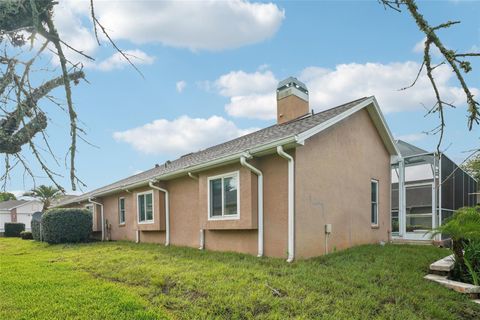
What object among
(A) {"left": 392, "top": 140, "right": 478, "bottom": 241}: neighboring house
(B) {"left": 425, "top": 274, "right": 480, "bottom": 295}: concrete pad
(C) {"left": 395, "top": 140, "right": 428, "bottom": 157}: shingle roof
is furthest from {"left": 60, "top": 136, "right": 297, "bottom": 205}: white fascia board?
(C) {"left": 395, "top": 140, "right": 428, "bottom": 157}: shingle roof

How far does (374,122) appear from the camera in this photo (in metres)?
11.6

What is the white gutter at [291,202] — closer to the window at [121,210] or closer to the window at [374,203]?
the window at [374,203]

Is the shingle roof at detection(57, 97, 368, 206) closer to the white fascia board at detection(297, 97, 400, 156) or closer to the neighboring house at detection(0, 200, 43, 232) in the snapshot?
the white fascia board at detection(297, 97, 400, 156)

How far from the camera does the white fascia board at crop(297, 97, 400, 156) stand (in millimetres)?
8165

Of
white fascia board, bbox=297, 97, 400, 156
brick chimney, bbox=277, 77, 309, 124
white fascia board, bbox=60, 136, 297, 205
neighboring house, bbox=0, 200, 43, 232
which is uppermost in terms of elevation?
brick chimney, bbox=277, 77, 309, 124

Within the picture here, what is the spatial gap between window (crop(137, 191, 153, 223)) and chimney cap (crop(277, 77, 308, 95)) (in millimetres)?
6349

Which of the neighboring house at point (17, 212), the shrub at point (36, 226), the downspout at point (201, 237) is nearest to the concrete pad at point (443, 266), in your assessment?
the downspout at point (201, 237)

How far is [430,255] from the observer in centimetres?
881

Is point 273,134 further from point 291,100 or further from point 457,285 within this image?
point 457,285

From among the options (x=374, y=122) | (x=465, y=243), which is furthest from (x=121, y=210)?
(x=465, y=243)

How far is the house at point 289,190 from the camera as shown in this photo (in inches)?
322

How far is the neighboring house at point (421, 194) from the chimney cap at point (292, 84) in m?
4.64

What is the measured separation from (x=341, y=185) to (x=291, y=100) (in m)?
4.33

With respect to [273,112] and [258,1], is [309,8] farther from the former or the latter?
[273,112]
